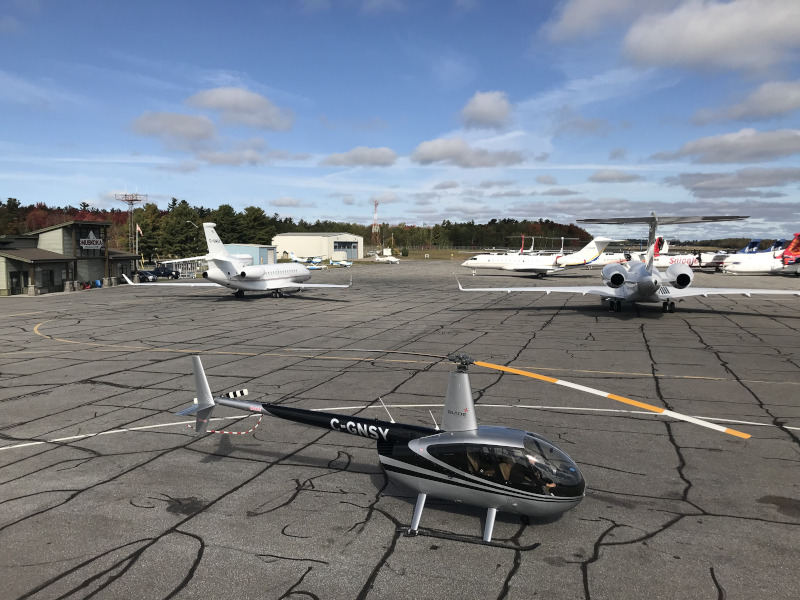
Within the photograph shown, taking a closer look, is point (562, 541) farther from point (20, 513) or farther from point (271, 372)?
point (271, 372)

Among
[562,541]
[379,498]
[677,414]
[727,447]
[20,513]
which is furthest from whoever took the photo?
[677,414]

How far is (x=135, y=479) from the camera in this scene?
11.0 m

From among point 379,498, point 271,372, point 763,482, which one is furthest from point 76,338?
point 763,482

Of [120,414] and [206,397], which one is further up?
[206,397]

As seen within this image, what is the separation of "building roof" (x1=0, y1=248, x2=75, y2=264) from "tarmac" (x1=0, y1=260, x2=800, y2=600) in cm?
3182

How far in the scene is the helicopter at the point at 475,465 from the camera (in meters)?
8.73

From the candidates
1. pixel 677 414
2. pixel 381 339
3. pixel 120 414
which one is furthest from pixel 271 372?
pixel 677 414

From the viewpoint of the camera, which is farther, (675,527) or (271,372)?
(271,372)

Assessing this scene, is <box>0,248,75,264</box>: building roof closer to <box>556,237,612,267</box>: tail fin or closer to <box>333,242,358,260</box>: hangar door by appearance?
<box>556,237,612,267</box>: tail fin

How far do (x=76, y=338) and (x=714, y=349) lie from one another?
31.0 meters

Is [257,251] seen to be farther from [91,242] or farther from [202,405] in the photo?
[202,405]

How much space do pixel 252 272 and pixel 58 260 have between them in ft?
82.4

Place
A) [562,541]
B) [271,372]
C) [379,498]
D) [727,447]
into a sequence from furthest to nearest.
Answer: [271,372] → [727,447] → [379,498] → [562,541]

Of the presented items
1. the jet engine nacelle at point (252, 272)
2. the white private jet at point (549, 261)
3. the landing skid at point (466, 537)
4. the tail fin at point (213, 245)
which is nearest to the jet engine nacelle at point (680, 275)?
the landing skid at point (466, 537)
